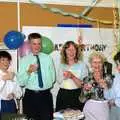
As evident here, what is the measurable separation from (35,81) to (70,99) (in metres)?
0.44

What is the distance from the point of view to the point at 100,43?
471cm

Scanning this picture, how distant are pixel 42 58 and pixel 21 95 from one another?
49 centimetres

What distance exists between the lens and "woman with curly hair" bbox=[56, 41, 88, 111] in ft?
12.6

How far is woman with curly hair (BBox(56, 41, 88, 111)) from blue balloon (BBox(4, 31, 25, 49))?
1.82 ft

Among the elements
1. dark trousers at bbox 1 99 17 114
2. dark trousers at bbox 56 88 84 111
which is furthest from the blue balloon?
dark trousers at bbox 56 88 84 111

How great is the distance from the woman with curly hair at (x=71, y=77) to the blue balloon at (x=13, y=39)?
554mm

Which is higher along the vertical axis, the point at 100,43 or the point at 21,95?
the point at 100,43

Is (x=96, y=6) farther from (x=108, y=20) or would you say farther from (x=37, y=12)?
(x=37, y=12)

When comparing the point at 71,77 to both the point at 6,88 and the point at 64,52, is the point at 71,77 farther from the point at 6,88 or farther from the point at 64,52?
the point at 6,88

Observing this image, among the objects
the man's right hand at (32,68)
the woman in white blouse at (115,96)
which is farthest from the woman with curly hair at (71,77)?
the woman in white blouse at (115,96)

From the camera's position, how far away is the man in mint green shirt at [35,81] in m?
3.79

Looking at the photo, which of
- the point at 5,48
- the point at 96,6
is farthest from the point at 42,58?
the point at 96,6

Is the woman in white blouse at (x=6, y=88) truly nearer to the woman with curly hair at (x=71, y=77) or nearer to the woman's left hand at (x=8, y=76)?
the woman's left hand at (x=8, y=76)

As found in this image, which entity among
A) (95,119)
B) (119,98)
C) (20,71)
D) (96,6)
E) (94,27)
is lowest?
(95,119)
